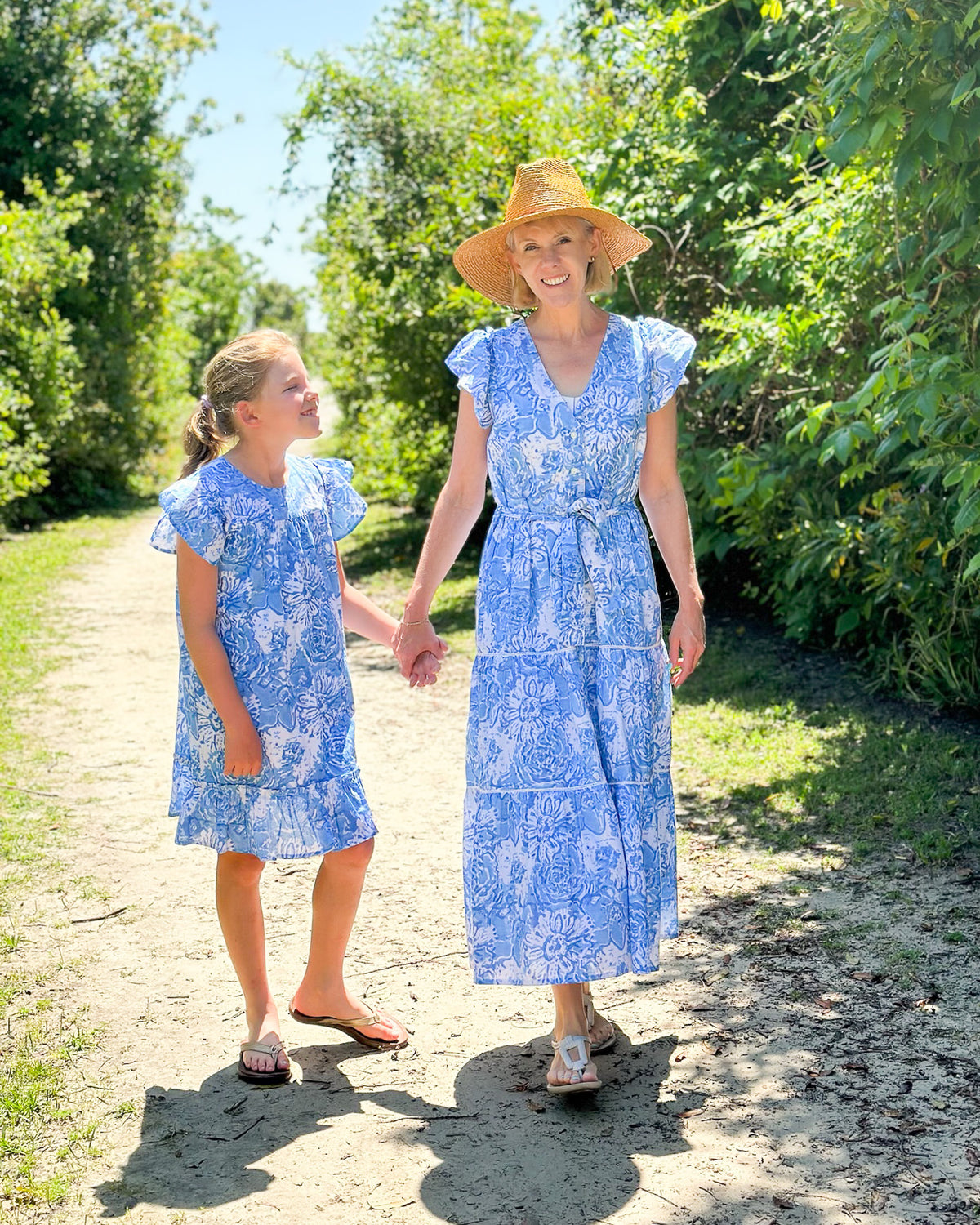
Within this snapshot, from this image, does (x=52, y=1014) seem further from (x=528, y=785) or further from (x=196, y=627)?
(x=528, y=785)

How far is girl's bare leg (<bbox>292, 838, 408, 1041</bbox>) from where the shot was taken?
3475 mm

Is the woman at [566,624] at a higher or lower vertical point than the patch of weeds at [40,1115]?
higher

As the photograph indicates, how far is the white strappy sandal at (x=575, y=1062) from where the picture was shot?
123 inches

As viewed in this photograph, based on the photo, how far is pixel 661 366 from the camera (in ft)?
10.9

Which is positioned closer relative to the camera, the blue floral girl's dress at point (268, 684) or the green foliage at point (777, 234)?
the blue floral girl's dress at point (268, 684)

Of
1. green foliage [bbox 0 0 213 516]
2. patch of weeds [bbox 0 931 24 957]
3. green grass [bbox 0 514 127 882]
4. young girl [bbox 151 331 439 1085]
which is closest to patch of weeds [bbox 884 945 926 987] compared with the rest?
young girl [bbox 151 331 439 1085]

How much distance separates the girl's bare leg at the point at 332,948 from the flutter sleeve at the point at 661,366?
1.29 m

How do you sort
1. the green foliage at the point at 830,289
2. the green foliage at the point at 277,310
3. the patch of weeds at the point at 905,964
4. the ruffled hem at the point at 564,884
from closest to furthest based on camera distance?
the ruffled hem at the point at 564,884, the patch of weeds at the point at 905,964, the green foliage at the point at 830,289, the green foliage at the point at 277,310

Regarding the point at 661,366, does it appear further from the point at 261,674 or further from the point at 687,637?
the point at 261,674

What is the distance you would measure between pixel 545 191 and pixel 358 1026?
6.88ft

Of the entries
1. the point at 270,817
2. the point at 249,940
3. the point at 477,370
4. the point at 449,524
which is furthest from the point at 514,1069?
the point at 477,370

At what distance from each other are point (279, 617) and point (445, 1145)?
125 cm

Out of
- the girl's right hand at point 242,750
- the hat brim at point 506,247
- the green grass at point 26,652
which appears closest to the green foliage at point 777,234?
the hat brim at point 506,247

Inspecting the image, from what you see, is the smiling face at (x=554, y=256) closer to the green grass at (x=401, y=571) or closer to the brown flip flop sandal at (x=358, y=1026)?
the brown flip flop sandal at (x=358, y=1026)
